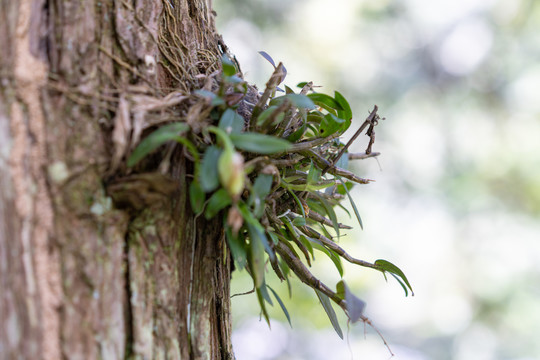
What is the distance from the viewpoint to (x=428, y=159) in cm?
380

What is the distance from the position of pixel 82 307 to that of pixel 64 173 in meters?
0.18

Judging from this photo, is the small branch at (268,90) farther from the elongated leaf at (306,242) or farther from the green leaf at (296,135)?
the elongated leaf at (306,242)

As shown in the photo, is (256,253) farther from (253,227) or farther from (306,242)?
(306,242)

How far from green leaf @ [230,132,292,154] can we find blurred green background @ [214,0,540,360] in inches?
111

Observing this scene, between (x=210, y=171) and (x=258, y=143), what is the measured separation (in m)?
0.08

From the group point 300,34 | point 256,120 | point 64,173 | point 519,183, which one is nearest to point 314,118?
point 256,120

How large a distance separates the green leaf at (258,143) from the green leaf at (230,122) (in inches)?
1.4

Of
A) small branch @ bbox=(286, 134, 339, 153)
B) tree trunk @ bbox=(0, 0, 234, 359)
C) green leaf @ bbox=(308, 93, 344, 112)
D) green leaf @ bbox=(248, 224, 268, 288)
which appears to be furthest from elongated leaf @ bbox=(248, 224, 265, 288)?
green leaf @ bbox=(308, 93, 344, 112)

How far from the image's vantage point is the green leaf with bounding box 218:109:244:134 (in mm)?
658

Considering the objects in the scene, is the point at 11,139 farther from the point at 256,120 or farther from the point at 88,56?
the point at 256,120

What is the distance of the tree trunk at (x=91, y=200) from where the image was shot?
517 mm

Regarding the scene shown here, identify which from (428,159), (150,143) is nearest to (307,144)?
(150,143)

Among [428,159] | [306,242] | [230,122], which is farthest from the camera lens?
[428,159]

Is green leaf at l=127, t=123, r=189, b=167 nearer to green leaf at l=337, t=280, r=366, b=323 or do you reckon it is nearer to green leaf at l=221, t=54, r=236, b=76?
green leaf at l=221, t=54, r=236, b=76
